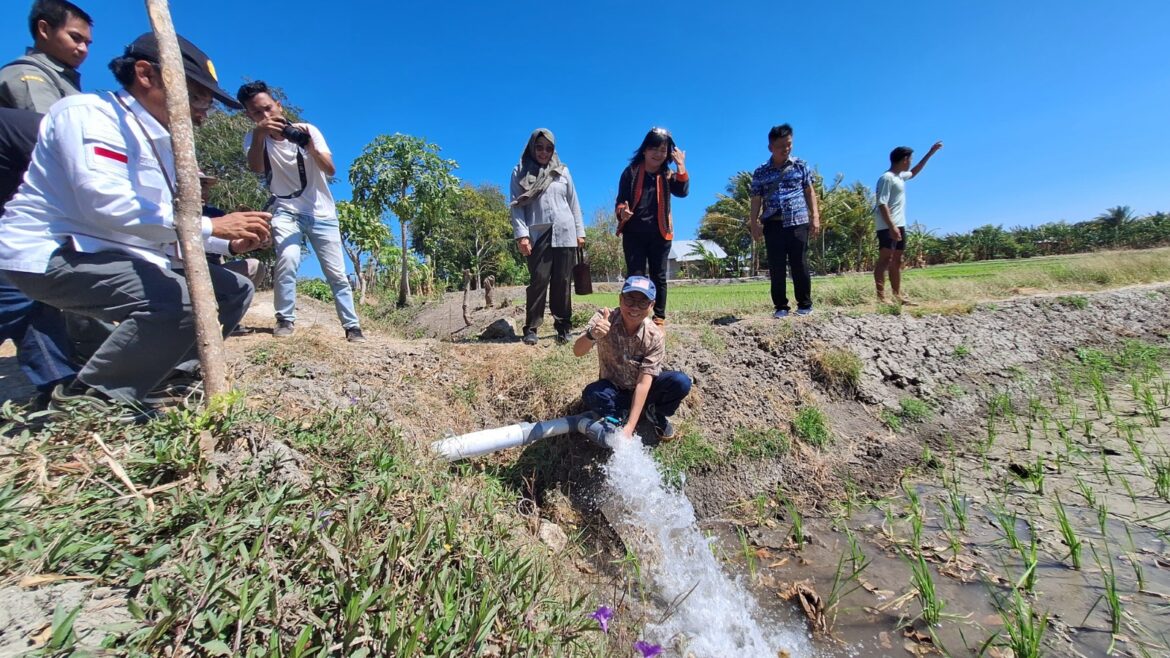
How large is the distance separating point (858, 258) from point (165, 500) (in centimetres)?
3438

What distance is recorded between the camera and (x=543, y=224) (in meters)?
4.46

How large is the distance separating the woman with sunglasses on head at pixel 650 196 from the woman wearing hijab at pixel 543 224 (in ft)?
1.69

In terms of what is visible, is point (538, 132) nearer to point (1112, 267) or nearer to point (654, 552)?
point (654, 552)

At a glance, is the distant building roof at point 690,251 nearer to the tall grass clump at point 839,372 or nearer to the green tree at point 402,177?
the green tree at point 402,177

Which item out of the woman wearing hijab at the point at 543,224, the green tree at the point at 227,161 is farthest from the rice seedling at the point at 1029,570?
the green tree at the point at 227,161

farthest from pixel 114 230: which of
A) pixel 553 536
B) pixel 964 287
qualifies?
pixel 964 287

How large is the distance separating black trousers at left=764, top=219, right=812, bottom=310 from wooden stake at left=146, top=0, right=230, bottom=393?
4567 millimetres

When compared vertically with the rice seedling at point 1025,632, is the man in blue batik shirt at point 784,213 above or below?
above

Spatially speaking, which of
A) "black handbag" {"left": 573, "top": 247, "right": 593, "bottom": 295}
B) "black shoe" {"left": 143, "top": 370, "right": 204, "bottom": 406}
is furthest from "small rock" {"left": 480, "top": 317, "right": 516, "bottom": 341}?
"black shoe" {"left": 143, "top": 370, "right": 204, "bottom": 406}

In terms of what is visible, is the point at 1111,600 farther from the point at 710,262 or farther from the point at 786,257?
the point at 710,262

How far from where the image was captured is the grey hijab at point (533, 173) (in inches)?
174

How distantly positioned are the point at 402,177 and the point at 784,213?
7011mm

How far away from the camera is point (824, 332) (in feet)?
15.3

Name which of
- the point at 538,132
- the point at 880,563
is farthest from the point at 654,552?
the point at 538,132
